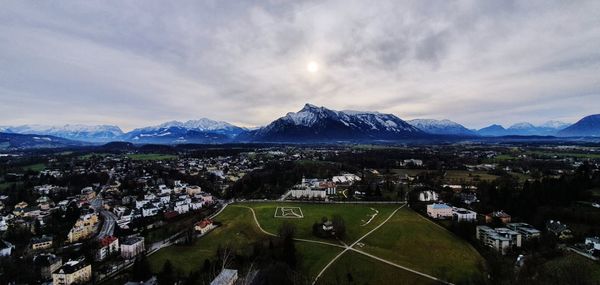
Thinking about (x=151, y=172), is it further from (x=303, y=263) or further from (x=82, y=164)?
(x=303, y=263)

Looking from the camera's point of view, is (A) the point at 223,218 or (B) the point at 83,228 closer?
(B) the point at 83,228

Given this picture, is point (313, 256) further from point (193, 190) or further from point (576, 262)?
point (193, 190)

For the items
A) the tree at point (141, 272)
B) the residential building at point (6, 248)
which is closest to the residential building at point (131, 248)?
the tree at point (141, 272)

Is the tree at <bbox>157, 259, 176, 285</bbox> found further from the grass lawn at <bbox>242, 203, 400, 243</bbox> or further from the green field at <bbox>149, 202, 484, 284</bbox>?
the grass lawn at <bbox>242, 203, 400, 243</bbox>

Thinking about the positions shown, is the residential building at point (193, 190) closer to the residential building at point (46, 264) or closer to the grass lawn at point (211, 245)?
the grass lawn at point (211, 245)

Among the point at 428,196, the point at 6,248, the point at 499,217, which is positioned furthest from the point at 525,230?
the point at 6,248

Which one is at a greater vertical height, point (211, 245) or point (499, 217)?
point (499, 217)
